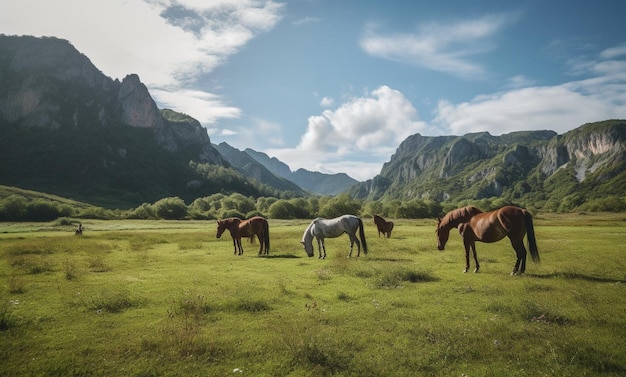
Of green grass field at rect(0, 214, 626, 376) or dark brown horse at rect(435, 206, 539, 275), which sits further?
dark brown horse at rect(435, 206, 539, 275)

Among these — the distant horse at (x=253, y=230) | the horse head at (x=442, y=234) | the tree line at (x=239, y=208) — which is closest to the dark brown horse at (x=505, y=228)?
the horse head at (x=442, y=234)

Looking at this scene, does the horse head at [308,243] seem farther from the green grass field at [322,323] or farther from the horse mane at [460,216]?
the horse mane at [460,216]

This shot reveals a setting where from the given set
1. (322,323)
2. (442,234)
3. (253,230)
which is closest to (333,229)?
(253,230)

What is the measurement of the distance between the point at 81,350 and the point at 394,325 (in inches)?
319

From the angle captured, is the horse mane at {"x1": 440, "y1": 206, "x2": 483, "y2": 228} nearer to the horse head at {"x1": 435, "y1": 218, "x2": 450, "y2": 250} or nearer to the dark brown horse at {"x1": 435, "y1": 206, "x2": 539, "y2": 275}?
the dark brown horse at {"x1": 435, "y1": 206, "x2": 539, "y2": 275}

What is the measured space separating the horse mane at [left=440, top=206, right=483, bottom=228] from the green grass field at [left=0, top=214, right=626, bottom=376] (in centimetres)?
284

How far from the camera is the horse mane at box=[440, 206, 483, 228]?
58.3 ft

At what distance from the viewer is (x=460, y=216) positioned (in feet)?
59.8

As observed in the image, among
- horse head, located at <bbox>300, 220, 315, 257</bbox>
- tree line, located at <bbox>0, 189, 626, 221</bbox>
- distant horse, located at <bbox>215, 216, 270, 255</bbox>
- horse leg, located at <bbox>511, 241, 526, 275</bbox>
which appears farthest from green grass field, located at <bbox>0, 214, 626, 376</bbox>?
tree line, located at <bbox>0, 189, 626, 221</bbox>

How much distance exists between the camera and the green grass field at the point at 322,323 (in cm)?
701

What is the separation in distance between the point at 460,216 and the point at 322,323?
39.5 feet

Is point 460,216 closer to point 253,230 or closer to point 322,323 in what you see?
point 322,323

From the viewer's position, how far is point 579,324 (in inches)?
347

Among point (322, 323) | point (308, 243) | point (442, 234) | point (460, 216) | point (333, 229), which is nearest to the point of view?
point (322, 323)
